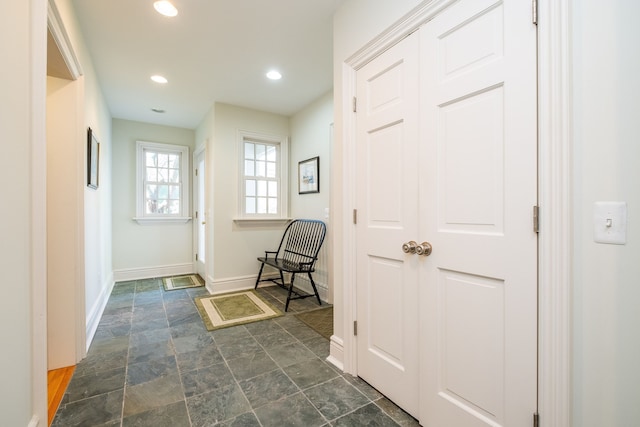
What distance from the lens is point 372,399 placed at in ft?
5.37

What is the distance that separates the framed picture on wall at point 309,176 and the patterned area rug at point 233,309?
4.94 ft

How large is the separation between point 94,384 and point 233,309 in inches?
56.0

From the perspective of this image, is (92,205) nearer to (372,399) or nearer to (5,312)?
(5,312)

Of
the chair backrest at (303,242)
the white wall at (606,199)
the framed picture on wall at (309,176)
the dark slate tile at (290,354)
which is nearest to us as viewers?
the white wall at (606,199)

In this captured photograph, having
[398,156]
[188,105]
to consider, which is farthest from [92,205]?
[398,156]

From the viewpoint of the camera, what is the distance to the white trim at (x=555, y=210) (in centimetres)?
95

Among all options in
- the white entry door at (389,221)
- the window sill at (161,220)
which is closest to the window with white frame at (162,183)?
the window sill at (161,220)

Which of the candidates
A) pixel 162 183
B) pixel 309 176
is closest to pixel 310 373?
pixel 309 176

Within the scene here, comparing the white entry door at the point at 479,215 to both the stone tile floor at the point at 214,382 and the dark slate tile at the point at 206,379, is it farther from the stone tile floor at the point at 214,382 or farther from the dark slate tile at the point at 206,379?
the dark slate tile at the point at 206,379

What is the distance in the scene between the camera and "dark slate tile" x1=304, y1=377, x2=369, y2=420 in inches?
61.1

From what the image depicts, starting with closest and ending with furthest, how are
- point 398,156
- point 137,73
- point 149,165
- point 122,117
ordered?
point 398,156 → point 137,73 → point 122,117 → point 149,165

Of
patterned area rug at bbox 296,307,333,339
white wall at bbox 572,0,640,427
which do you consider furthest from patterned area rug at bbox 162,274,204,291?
white wall at bbox 572,0,640,427

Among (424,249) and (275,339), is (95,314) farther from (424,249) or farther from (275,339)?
(424,249)

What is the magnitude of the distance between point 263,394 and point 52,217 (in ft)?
5.91
